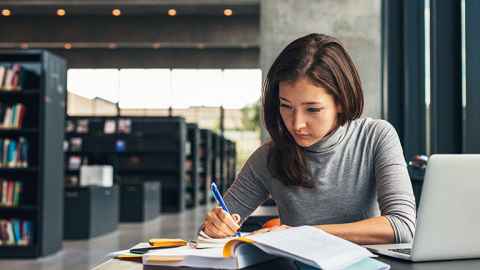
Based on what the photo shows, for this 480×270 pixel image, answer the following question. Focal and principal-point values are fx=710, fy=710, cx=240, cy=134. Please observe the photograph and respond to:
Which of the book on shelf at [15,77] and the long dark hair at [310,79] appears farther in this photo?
the book on shelf at [15,77]

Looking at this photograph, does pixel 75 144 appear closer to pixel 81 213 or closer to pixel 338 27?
pixel 81 213

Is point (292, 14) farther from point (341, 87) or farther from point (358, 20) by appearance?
point (341, 87)

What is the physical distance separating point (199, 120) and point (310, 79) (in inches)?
745

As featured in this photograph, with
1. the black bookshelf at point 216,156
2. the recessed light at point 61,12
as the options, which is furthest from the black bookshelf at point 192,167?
the recessed light at point 61,12

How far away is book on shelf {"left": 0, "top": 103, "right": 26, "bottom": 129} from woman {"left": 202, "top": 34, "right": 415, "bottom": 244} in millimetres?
5123

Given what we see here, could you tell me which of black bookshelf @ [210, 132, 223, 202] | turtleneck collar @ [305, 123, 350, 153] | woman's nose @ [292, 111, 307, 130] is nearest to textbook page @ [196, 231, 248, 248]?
woman's nose @ [292, 111, 307, 130]

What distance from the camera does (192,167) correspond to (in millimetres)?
15234

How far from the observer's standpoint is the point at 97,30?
53.9 ft

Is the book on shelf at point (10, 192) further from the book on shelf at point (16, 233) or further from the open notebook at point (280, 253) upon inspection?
the open notebook at point (280, 253)

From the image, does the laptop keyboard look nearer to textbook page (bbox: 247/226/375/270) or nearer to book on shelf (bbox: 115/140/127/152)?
textbook page (bbox: 247/226/375/270)

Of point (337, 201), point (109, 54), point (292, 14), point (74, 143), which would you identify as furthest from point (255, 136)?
point (337, 201)

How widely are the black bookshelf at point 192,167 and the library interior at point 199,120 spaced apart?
35 mm

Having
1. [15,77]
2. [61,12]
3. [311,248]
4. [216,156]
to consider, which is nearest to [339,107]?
[311,248]

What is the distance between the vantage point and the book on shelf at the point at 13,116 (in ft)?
22.3
